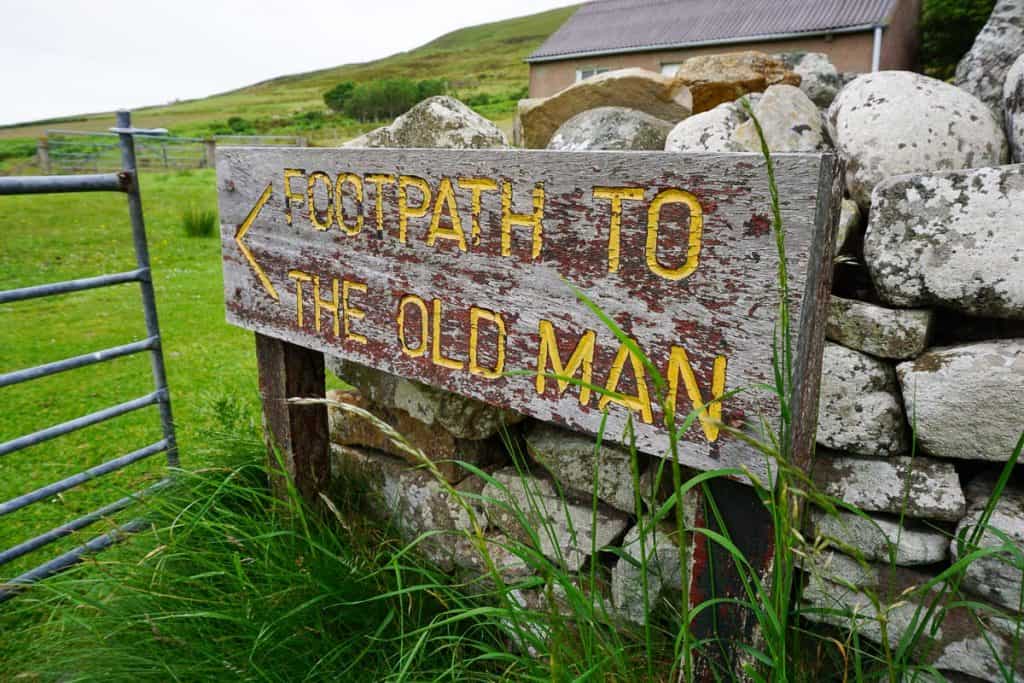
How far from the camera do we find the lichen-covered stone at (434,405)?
1977mm

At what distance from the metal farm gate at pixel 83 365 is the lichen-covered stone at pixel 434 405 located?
0.75 m

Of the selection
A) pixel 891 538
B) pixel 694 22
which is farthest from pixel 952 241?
pixel 694 22

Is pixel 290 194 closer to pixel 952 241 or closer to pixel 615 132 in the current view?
pixel 615 132

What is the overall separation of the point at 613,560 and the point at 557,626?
0.75 metres

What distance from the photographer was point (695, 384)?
1.19m

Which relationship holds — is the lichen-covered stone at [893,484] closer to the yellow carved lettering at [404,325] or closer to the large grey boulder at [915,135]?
the large grey boulder at [915,135]

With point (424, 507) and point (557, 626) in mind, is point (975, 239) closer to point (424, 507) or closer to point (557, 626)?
point (557, 626)

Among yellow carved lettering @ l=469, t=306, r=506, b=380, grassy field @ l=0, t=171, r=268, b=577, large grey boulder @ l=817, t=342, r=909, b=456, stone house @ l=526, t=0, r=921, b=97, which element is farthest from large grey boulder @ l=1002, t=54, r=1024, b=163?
stone house @ l=526, t=0, r=921, b=97

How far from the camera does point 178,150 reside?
87.6 ft

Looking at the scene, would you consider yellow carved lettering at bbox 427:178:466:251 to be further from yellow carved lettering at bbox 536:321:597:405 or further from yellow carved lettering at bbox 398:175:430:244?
yellow carved lettering at bbox 536:321:597:405

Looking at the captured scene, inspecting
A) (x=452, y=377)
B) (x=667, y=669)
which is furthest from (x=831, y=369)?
(x=452, y=377)

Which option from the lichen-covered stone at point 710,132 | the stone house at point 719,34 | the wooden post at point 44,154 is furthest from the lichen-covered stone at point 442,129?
the wooden post at point 44,154

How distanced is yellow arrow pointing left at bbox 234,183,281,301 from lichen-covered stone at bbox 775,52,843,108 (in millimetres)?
2133

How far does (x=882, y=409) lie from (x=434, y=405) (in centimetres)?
121
